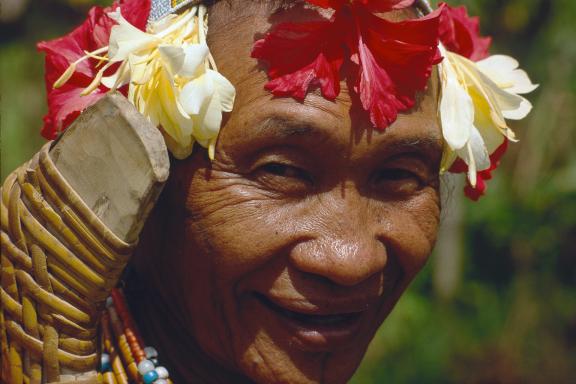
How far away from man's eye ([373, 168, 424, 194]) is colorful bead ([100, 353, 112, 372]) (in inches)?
32.4

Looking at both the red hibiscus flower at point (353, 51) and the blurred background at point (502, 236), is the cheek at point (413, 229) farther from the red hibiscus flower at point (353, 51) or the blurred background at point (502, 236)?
the blurred background at point (502, 236)

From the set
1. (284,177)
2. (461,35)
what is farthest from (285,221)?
(461,35)

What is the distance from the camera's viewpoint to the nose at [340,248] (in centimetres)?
203

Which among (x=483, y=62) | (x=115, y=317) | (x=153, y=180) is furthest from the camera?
(x=483, y=62)

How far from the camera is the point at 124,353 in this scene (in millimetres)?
2227

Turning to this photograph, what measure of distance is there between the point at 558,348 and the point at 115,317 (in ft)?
16.7

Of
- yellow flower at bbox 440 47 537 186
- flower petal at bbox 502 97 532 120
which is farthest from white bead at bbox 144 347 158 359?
flower petal at bbox 502 97 532 120

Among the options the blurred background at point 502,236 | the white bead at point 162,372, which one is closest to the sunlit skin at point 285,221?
the white bead at point 162,372

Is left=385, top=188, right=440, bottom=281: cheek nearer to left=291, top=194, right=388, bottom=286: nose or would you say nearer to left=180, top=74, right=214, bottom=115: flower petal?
left=291, top=194, right=388, bottom=286: nose

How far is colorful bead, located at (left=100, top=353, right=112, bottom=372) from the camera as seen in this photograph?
7.28ft

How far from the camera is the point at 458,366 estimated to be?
636 cm

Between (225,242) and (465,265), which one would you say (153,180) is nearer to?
(225,242)

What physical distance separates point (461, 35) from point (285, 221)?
2.74 ft

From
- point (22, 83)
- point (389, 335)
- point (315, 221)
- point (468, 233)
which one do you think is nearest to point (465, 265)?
point (468, 233)
